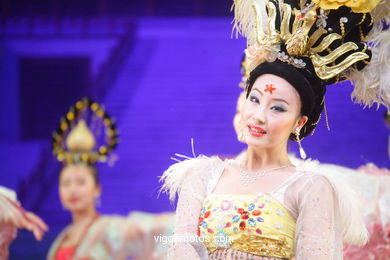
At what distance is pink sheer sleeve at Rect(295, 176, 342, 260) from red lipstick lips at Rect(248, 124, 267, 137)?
24 centimetres

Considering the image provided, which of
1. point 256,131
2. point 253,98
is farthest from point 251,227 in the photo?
point 253,98

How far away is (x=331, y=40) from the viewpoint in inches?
108

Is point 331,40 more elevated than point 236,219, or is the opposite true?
point 331,40

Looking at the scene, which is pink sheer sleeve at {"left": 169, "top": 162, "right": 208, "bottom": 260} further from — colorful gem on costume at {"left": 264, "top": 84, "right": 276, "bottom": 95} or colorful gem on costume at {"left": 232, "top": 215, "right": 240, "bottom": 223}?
colorful gem on costume at {"left": 264, "top": 84, "right": 276, "bottom": 95}

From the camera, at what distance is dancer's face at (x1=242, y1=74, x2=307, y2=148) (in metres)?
2.71

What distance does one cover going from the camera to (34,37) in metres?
5.46

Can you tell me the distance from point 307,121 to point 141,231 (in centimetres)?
278

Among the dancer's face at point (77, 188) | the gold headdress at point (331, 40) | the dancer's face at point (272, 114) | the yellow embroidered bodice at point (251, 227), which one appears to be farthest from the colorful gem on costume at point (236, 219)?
the dancer's face at point (77, 188)

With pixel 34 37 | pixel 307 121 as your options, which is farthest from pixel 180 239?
pixel 34 37

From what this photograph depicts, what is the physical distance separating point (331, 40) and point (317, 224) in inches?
26.8

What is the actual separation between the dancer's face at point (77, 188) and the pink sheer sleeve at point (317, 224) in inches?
122

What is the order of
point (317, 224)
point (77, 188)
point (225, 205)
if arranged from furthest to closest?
1. point (77, 188)
2. point (225, 205)
3. point (317, 224)

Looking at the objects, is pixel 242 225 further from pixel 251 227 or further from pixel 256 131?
pixel 256 131

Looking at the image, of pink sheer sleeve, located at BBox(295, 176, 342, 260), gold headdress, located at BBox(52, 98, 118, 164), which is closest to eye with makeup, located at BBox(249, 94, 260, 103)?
pink sheer sleeve, located at BBox(295, 176, 342, 260)
